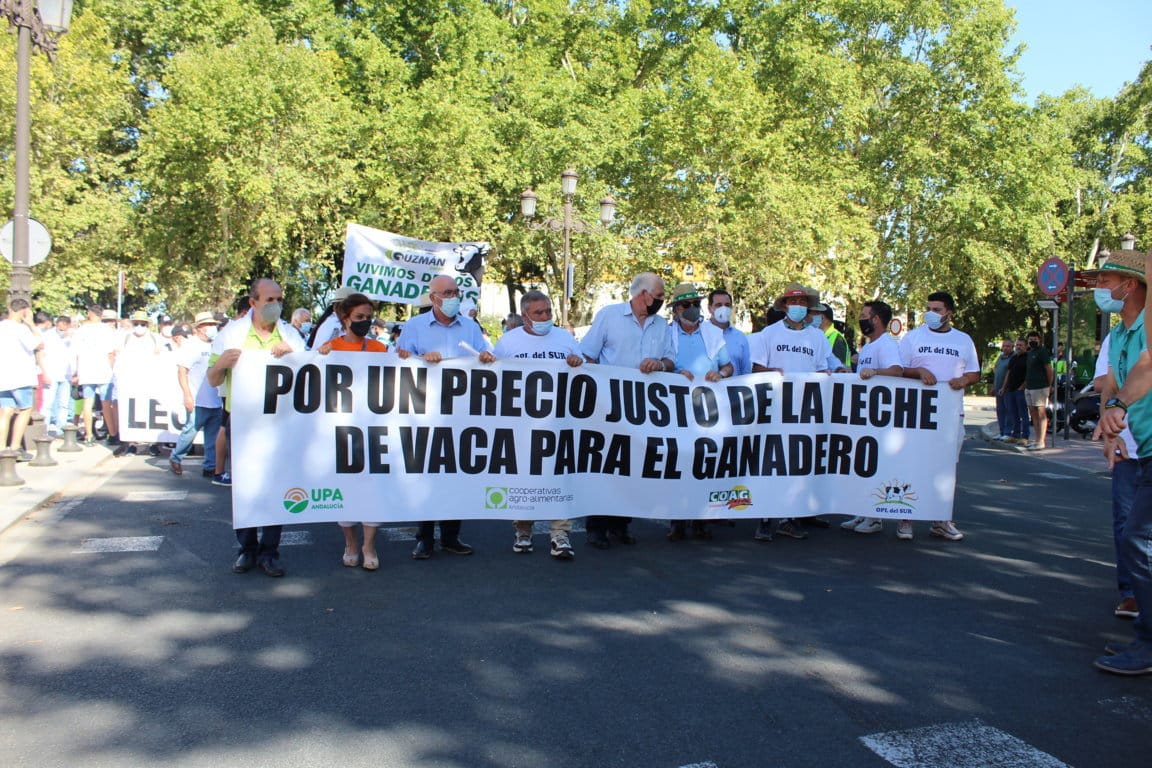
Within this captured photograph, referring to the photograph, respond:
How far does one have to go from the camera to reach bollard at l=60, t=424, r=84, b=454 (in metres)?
12.8

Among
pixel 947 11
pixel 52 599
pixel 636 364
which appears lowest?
pixel 52 599

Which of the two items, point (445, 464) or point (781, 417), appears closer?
point (445, 464)

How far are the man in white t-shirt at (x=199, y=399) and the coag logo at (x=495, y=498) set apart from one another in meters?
4.75

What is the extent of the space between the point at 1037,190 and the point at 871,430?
34812mm

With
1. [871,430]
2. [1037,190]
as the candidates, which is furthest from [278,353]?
[1037,190]

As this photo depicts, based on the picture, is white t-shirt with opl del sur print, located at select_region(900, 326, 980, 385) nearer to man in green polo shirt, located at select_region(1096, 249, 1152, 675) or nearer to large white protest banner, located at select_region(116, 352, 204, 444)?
man in green polo shirt, located at select_region(1096, 249, 1152, 675)

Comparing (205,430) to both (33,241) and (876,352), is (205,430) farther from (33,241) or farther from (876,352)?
(876,352)

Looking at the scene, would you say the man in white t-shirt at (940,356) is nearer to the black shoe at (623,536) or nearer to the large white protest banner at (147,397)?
the black shoe at (623,536)

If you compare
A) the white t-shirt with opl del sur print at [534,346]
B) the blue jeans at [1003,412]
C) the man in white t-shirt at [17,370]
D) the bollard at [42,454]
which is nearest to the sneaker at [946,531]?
the white t-shirt with opl del sur print at [534,346]

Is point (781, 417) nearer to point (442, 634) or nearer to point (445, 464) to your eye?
point (445, 464)

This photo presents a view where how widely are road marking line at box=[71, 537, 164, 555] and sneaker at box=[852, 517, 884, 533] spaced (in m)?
5.67

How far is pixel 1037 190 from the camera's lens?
37875 millimetres

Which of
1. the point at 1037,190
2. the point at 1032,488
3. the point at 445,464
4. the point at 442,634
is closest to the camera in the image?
the point at 442,634

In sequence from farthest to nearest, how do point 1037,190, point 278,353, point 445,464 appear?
point 1037,190 < point 445,464 < point 278,353
